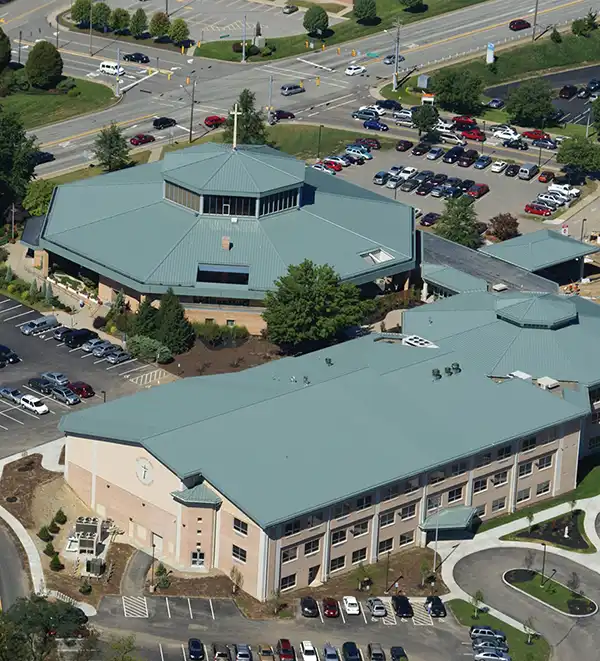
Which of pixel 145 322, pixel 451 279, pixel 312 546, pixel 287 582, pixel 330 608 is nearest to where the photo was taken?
pixel 330 608

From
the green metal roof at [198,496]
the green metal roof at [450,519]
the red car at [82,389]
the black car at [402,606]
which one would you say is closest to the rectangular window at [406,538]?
the green metal roof at [450,519]

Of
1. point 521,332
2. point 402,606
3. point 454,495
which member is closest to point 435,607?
point 402,606

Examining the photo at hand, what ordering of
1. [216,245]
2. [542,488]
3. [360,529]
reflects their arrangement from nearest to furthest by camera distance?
[360,529] → [542,488] → [216,245]

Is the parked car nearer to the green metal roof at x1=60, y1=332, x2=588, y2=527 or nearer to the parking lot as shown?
the parking lot

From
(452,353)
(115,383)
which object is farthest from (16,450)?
(452,353)

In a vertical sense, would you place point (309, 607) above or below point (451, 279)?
below

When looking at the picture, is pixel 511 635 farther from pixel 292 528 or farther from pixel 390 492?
pixel 292 528
